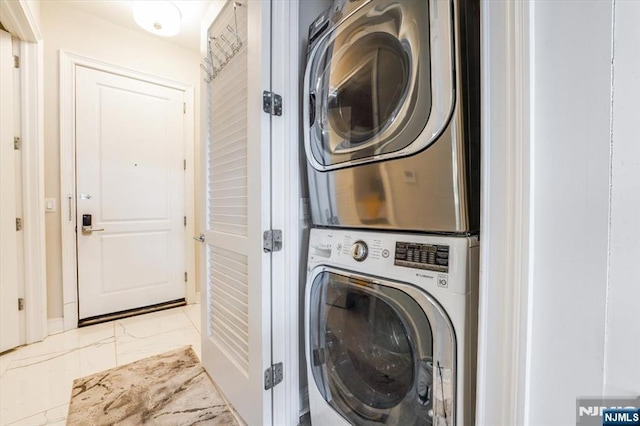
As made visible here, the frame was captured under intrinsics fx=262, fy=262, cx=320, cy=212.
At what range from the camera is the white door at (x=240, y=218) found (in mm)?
1098

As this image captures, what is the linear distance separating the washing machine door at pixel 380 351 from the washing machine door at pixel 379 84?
447 millimetres

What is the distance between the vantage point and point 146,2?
1.88m

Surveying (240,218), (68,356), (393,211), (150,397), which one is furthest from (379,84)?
(68,356)

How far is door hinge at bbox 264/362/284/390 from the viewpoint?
43.2 inches

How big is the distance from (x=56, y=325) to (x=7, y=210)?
0.99 m

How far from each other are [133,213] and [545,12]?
3.07m

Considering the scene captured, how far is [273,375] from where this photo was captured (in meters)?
1.12

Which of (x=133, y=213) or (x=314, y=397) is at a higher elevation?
(x=133, y=213)

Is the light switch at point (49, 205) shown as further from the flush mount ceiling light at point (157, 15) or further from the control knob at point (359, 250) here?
the control knob at point (359, 250)

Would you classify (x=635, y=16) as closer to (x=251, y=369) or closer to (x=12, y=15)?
(x=251, y=369)

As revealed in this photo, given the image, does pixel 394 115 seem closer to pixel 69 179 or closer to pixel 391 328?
pixel 391 328

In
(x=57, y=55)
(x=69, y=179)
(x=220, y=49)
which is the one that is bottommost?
(x=69, y=179)

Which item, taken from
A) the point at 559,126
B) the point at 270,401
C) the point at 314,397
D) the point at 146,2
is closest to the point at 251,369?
the point at 270,401

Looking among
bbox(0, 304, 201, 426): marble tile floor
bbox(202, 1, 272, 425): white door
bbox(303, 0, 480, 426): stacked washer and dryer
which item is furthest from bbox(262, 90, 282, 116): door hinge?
bbox(0, 304, 201, 426): marble tile floor
